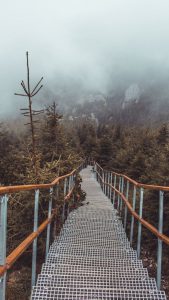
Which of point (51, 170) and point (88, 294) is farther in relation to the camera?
point (51, 170)

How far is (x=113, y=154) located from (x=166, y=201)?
111 feet

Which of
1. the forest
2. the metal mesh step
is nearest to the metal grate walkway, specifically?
the metal mesh step

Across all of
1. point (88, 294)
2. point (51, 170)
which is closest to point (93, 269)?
point (88, 294)

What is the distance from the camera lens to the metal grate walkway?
4547 mm

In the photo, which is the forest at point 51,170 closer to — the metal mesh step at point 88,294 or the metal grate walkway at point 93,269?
the metal grate walkway at point 93,269

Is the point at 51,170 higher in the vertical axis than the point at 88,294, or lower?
higher

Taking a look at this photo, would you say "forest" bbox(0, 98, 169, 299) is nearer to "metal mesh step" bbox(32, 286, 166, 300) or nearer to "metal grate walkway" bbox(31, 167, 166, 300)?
"metal grate walkway" bbox(31, 167, 166, 300)

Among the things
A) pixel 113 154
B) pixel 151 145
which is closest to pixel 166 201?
pixel 151 145

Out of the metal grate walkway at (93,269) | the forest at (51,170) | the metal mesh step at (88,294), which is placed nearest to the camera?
the metal mesh step at (88,294)

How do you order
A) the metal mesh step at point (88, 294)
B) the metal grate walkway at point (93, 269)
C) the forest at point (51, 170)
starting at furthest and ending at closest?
the forest at point (51, 170) < the metal grate walkway at point (93, 269) < the metal mesh step at point (88, 294)

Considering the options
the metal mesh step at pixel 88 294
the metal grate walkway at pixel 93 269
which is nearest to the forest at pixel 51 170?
the metal grate walkway at pixel 93 269

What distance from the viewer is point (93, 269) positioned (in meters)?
5.61

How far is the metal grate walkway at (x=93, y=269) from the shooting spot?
4.55 meters

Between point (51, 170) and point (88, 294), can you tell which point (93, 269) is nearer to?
point (88, 294)
